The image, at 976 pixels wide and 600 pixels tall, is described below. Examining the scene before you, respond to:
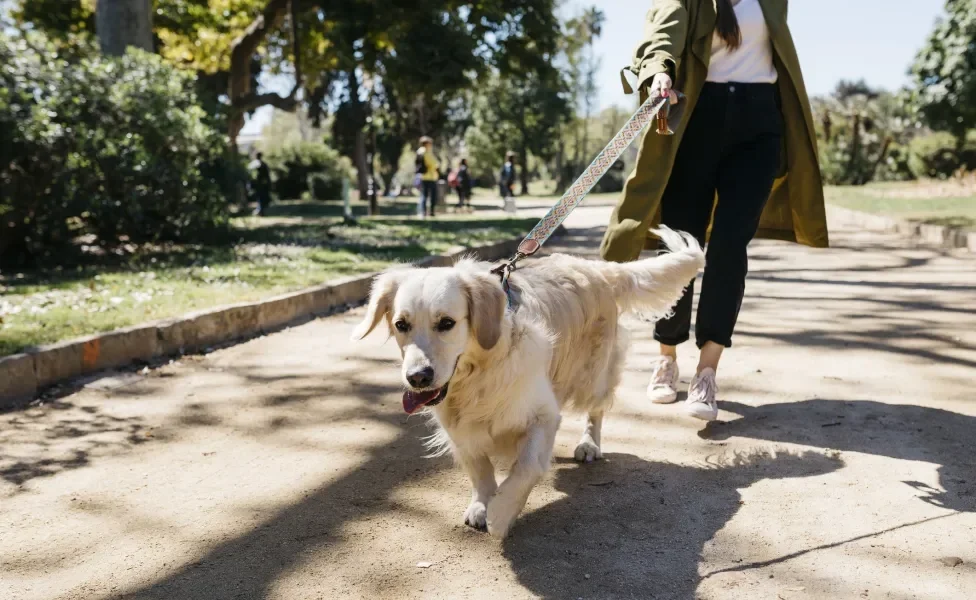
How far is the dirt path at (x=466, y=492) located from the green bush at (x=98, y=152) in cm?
525

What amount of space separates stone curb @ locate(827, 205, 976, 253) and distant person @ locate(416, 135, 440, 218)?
970cm

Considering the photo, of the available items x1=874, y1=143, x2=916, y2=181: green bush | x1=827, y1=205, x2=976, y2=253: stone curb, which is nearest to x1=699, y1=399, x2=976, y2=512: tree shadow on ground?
x1=827, y1=205, x2=976, y2=253: stone curb

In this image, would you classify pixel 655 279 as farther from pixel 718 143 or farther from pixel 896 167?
pixel 896 167

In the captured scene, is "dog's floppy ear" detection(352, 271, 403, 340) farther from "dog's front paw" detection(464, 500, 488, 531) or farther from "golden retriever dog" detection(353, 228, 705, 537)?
"dog's front paw" detection(464, 500, 488, 531)

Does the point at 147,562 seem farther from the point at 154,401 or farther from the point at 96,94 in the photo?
the point at 96,94

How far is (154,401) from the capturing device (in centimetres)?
497

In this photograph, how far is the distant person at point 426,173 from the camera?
2081cm

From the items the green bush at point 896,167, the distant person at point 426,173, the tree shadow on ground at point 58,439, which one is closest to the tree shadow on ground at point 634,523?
the tree shadow on ground at point 58,439

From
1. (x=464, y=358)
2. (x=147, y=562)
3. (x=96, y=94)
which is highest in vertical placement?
(x=96, y=94)

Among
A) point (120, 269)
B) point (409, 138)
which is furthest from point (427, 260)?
point (409, 138)

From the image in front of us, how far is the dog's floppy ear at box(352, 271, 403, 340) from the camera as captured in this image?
3.20 m

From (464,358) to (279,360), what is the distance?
10.9ft

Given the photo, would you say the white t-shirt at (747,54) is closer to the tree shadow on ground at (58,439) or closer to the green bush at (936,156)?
the tree shadow on ground at (58,439)

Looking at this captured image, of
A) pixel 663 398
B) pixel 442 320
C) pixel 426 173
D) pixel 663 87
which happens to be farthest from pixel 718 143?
pixel 426 173
